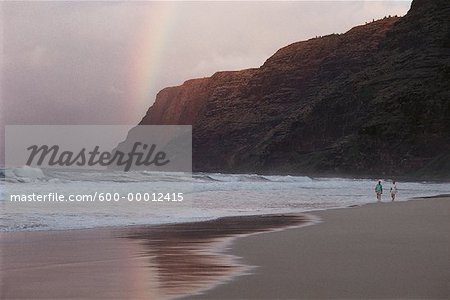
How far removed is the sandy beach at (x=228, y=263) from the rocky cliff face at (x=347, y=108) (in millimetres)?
59288

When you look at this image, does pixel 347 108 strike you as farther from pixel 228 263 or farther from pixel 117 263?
pixel 117 263

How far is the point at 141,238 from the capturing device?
1281cm

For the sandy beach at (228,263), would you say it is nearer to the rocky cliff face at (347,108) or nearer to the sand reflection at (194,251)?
the sand reflection at (194,251)

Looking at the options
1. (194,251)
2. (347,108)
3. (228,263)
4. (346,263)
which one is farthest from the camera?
(347,108)

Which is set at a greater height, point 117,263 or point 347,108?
point 347,108

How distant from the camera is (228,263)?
9.41 meters

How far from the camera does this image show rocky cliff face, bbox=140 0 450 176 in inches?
3152

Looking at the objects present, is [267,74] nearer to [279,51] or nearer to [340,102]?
[279,51]

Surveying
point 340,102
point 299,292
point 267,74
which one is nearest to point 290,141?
point 340,102

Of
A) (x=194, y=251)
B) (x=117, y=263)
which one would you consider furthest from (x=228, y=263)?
(x=194, y=251)

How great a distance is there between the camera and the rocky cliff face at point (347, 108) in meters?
80.1

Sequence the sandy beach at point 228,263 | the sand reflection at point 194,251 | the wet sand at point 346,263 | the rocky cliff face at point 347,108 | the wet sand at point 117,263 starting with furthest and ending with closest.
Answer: the rocky cliff face at point 347,108 → the sand reflection at point 194,251 → the wet sand at point 117,263 → the sandy beach at point 228,263 → the wet sand at point 346,263

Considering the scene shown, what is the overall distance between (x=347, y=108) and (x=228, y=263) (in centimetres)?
8888

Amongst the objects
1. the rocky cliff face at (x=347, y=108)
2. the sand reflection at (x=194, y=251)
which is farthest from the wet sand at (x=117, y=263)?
the rocky cliff face at (x=347, y=108)
